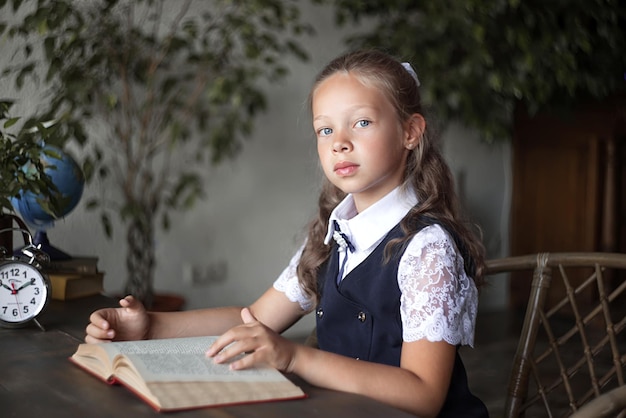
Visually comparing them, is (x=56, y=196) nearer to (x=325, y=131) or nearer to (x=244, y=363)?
(x=325, y=131)

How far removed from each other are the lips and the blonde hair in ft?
0.40

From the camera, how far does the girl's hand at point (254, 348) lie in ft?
3.45

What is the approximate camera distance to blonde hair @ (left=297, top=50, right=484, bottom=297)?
54.2 inches

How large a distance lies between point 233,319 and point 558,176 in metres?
3.35

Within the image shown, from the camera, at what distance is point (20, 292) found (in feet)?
4.66

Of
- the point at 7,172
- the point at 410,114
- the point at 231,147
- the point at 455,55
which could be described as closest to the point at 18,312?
the point at 7,172

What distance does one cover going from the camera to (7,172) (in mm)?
1527

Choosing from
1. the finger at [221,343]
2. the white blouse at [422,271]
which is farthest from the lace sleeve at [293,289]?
the finger at [221,343]

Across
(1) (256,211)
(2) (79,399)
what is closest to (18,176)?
(2) (79,399)

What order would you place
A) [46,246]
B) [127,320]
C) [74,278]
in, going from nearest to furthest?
[127,320], [74,278], [46,246]

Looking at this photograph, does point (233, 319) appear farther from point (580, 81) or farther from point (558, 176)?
point (558, 176)

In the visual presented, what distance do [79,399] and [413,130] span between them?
0.73m

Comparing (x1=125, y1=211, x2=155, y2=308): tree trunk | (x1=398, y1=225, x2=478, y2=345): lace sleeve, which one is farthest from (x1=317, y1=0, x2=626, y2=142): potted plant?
(x1=398, y1=225, x2=478, y2=345): lace sleeve

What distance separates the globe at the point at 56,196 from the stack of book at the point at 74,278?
0.07 m
